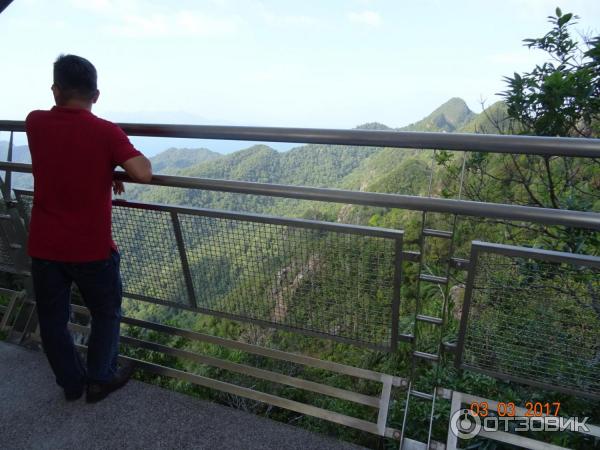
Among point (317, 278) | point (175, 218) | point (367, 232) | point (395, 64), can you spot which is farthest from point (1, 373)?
point (395, 64)

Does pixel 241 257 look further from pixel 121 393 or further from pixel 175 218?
pixel 121 393

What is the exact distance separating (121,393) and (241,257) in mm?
990

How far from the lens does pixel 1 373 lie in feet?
6.86

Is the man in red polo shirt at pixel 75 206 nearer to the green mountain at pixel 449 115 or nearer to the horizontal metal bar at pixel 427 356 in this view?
the horizontal metal bar at pixel 427 356

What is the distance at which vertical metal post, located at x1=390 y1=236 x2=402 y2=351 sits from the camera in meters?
1.38

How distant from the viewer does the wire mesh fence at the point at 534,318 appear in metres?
1.22

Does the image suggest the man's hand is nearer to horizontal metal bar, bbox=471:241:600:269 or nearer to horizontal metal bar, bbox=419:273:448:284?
horizontal metal bar, bbox=419:273:448:284

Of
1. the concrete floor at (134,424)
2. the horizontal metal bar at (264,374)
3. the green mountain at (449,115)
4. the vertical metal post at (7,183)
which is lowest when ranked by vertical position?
the concrete floor at (134,424)

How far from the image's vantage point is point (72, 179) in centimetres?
150

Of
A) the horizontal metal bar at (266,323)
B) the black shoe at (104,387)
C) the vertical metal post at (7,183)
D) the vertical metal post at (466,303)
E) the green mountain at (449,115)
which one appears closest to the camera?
the vertical metal post at (466,303)

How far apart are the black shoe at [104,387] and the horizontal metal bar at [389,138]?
1.19 meters

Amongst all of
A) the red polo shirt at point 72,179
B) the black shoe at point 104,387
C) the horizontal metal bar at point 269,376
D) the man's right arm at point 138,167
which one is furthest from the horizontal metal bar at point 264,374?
the man's right arm at point 138,167

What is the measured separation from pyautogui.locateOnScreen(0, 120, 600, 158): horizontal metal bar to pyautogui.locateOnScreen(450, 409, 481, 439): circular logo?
3.41 ft

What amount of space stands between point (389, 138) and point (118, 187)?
1232mm
